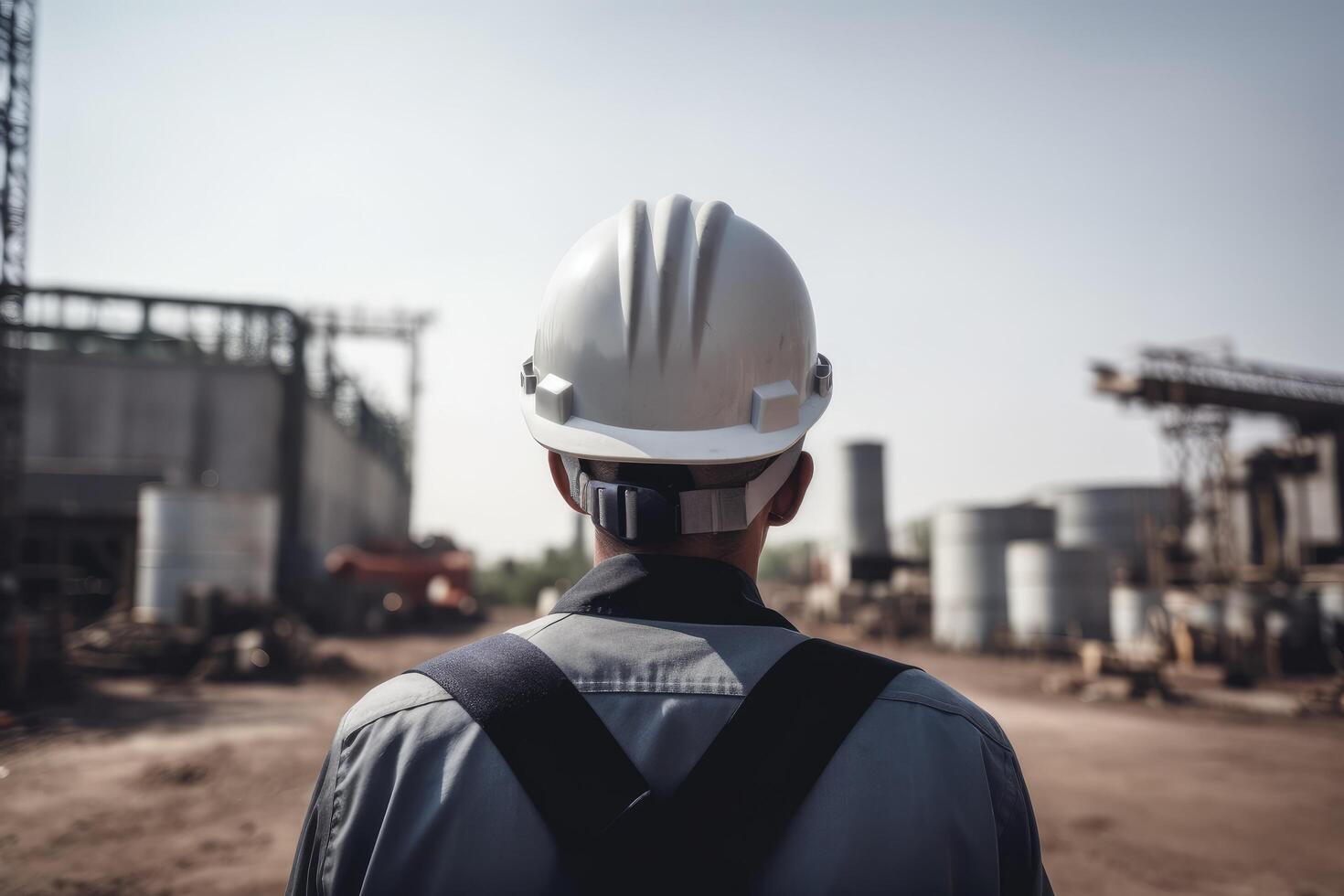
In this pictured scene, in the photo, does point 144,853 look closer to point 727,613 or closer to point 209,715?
point 209,715

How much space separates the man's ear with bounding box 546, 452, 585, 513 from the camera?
185 cm

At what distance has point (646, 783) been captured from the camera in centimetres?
129

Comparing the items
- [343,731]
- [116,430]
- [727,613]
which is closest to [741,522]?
[727,613]

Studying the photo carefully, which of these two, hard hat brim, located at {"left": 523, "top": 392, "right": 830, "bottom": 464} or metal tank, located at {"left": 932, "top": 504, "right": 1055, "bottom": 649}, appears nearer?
hard hat brim, located at {"left": 523, "top": 392, "right": 830, "bottom": 464}

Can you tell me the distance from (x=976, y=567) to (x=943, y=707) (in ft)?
73.2

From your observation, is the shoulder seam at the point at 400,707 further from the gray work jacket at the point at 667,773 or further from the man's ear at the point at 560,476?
the man's ear at the point at 560,476

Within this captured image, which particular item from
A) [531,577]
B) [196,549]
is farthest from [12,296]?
[531,577]

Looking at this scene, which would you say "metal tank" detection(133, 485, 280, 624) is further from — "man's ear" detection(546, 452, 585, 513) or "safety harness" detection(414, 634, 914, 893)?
"safety harness" detection(414, 634, 914, 893)

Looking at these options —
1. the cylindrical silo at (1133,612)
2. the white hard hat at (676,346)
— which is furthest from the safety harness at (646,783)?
the cylindrical silo at (1133,612)

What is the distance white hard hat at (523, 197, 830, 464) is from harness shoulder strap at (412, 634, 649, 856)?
469mm

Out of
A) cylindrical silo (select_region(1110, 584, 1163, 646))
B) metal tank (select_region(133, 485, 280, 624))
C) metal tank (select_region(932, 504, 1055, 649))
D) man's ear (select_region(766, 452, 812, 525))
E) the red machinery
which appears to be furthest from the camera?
the red machinery

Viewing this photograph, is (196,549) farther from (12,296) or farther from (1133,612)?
(1133,612)

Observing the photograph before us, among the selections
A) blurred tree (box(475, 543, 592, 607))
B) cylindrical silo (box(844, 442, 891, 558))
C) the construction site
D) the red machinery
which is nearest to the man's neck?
the construction site

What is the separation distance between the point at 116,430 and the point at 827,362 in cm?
3023
